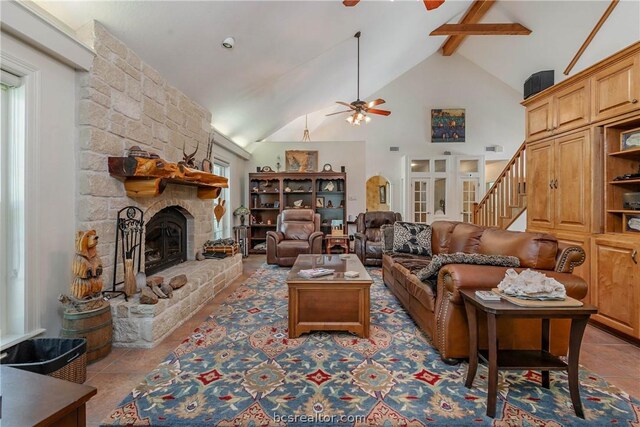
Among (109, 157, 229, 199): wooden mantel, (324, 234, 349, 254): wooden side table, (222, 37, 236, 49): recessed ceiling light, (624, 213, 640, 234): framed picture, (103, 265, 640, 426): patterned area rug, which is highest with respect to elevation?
(222, 37, 236, 49): recessed ceiling light

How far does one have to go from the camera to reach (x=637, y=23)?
10.3 feet

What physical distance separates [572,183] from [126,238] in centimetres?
434

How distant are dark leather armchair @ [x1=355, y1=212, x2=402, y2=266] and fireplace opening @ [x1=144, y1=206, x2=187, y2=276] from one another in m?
2.89

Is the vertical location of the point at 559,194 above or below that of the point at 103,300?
above

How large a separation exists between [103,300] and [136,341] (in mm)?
425

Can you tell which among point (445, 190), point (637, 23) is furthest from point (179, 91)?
point (445, 190)

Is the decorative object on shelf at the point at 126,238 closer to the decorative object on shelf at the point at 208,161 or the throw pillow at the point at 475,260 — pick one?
the decorative object on shelf at the point at 208,161

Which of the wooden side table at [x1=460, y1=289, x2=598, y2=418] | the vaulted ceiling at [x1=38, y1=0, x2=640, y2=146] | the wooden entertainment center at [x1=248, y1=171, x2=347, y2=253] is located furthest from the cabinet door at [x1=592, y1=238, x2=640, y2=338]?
the wooden entertainment center at [x1=248, y1=171, x2=347, y2=253]

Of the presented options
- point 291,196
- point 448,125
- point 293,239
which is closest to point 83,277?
point 293,239

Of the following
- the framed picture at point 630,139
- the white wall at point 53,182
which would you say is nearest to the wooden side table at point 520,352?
the framed picture at point 630,139

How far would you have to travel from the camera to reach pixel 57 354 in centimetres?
187

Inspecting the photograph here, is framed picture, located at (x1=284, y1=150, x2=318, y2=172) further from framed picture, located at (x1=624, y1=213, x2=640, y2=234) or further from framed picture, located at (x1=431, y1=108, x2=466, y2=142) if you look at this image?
framed picture, located at (x1=624, y1=213, x2=640, y2=234)

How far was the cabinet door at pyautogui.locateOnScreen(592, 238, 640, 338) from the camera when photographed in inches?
95.4

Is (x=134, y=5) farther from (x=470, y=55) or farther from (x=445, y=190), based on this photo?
(x=470, y=55)
